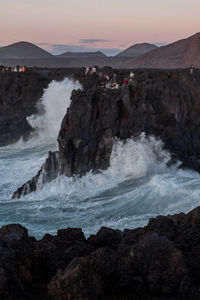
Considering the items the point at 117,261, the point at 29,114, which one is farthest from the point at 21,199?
the point at 29,114

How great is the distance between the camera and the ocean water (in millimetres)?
15219

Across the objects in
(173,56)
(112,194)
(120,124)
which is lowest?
(112,194)

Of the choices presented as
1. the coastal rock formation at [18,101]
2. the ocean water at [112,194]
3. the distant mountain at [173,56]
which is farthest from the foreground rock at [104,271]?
the distant mountain at [173,56]

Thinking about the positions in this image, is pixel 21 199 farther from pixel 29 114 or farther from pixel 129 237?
A: pixel 29 114

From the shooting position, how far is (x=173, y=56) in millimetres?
121062

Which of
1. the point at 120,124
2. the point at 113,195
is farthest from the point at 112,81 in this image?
the point at 113,195

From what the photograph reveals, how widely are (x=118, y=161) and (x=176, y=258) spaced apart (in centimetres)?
1514

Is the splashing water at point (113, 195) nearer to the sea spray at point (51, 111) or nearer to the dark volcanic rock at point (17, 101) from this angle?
the sea spray at point (51, 111)

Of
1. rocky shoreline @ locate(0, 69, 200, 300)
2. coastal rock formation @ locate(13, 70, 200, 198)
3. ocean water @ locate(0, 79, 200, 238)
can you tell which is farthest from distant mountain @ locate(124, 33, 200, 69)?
rocky shoreline @ locate(0, 69, 200, 300)

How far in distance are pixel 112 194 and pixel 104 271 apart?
12.0 metres

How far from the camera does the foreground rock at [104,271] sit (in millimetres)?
5895

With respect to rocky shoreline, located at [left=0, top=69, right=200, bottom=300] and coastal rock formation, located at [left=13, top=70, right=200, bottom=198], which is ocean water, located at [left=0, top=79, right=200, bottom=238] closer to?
coastal rock formation, located at [left=13, top=70, right=200, bottom=198]

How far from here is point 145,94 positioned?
23766mm

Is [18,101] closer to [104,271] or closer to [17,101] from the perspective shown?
[17,101]
